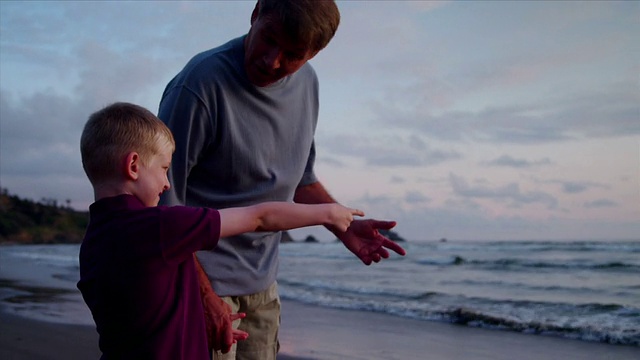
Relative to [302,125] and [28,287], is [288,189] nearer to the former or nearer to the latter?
[302,125]

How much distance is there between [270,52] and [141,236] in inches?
30.8

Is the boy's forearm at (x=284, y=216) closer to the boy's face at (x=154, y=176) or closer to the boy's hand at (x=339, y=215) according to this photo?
the boy's hand at (x=339, y=215)

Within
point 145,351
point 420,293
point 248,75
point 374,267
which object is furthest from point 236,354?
point 374,267

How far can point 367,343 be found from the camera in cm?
670

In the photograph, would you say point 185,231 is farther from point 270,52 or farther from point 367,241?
point 367,241

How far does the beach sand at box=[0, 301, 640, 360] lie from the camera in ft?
19.7

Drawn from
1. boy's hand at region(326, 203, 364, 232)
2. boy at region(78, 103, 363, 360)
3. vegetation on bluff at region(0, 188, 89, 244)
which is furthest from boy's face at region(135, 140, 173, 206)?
vegetation on bluff at region(0, 188, 89, 244)

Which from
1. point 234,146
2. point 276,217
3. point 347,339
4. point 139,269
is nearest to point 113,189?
point 139,269

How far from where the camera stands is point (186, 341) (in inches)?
73.1

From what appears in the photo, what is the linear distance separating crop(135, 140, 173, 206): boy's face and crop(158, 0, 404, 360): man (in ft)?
0.76

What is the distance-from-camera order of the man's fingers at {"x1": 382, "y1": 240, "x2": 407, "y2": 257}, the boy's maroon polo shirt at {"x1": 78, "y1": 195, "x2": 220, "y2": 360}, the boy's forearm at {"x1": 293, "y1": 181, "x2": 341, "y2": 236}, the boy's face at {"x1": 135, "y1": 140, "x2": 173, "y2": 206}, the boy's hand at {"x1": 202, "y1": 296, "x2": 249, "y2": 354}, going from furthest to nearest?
the boy's forearm at {"x1": 293, "y1": 181, "x2": 341, "y2": 236} → the man's fingers at {"x1": 382, "y1": 240, "x2": 407, "y2": 257} → the boy's hand at {"x1": 202, "y1": 296, "x2": 249, "y2": 354} → the boy's face at {"x1": 135, "y1": 140, "x2": 173, "y2": 206} → the boy's maroon polo shirt at {"x1": 78, "y1": 195, "x2": 220, "y2": 360}

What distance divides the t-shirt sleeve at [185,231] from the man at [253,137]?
37 cm

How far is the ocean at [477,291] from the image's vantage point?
834 cm

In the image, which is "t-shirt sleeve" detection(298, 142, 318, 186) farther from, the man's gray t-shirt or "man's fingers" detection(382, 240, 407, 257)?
"man's fingers" detection(382, 240, 407, 257)
